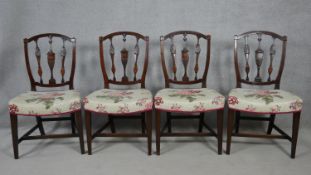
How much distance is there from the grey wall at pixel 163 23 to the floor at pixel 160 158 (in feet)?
1.99

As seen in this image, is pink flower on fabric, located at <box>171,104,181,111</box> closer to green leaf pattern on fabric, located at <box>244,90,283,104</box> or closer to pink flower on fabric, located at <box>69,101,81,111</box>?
green leaf pattern on fabric, located at <box>244,90,283,104</box>

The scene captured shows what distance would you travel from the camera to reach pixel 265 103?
204cm

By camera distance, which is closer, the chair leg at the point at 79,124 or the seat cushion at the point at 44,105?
the seat cushion at the point at 44,105

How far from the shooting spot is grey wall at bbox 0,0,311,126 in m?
2.59

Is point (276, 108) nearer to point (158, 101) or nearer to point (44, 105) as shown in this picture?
point (158, 101)

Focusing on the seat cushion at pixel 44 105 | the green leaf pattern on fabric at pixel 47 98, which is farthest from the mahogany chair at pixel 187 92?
the green leaf pattern on fabric at pixel 47 98

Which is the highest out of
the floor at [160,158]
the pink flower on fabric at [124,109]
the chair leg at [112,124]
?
the pink flower on fabric at [124,109]

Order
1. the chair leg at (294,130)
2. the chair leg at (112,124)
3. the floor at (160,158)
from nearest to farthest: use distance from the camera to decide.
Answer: the floor at (160,158) < the chair leg at (294,130) < the chair leg at (112,124)

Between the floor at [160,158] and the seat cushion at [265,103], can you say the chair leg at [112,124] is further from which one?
the seat cushion at [265,103]

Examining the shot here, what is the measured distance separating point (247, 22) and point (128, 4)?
1.04 m

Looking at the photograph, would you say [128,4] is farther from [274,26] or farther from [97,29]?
[274,26]

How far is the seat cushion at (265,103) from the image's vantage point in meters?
2.04

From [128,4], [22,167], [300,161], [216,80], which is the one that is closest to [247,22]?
[216,80]

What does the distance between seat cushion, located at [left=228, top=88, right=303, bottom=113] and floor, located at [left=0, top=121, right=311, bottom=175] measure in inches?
14.5
